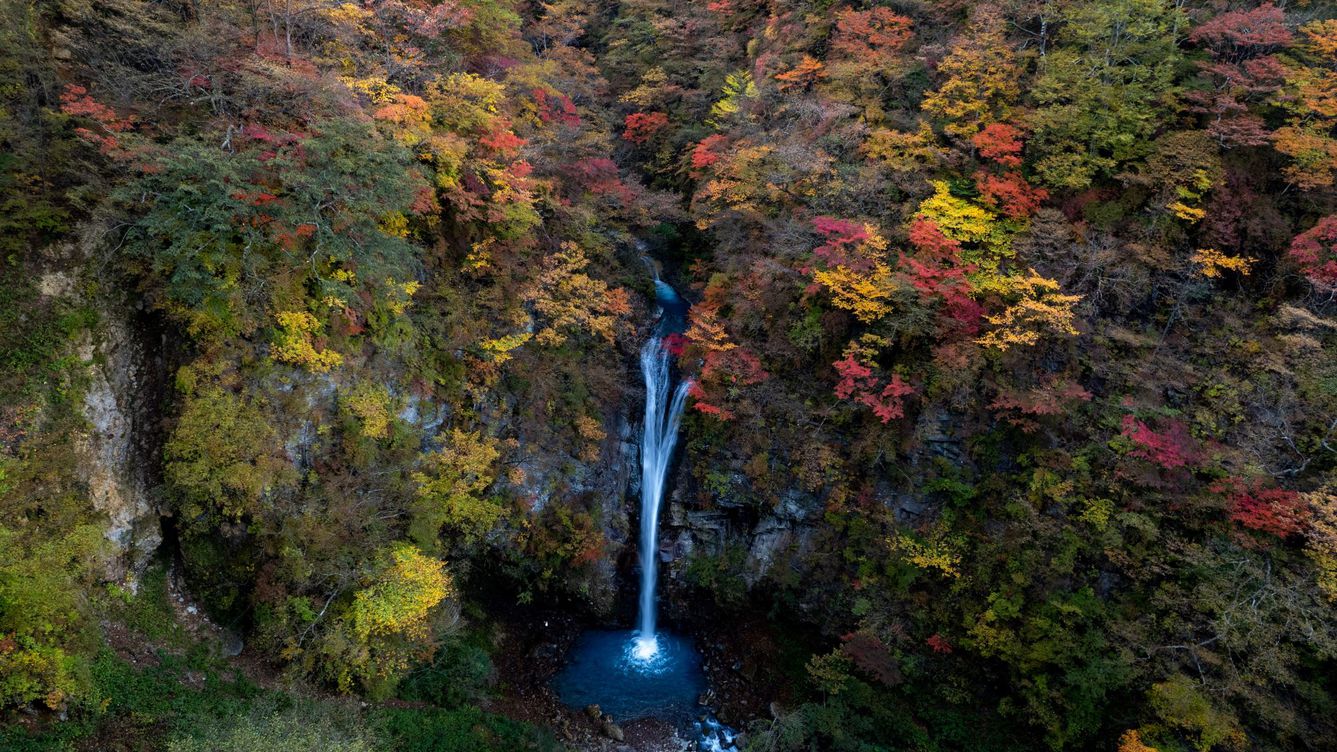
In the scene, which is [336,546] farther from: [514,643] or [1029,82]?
[1029,82]

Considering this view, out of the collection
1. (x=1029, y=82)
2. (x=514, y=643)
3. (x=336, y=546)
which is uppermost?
(x=1029, y=82)

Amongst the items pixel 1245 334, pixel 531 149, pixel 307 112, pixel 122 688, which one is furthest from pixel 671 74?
pixel 122 688

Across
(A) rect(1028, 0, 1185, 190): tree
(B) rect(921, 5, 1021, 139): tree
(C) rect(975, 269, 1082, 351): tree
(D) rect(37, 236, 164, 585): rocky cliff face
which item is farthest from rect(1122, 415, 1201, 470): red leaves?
(D) rect(37, 236, 164, 585): rocky cliff face

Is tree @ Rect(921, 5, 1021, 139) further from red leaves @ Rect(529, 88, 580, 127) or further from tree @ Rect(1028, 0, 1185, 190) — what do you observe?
red leaves @ Rect(529, 88, 580, 127)

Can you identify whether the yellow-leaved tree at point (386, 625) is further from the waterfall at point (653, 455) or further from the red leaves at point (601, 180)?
the red leaves at point (601, 180)

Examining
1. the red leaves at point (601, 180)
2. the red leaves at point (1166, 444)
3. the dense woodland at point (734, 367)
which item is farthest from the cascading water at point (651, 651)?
the red leaves at point (1166, 444)

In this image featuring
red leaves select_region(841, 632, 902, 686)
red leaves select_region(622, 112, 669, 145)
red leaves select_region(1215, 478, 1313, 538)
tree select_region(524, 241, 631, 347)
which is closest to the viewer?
red leaves select_region(1215, 478, 1313, 538)
